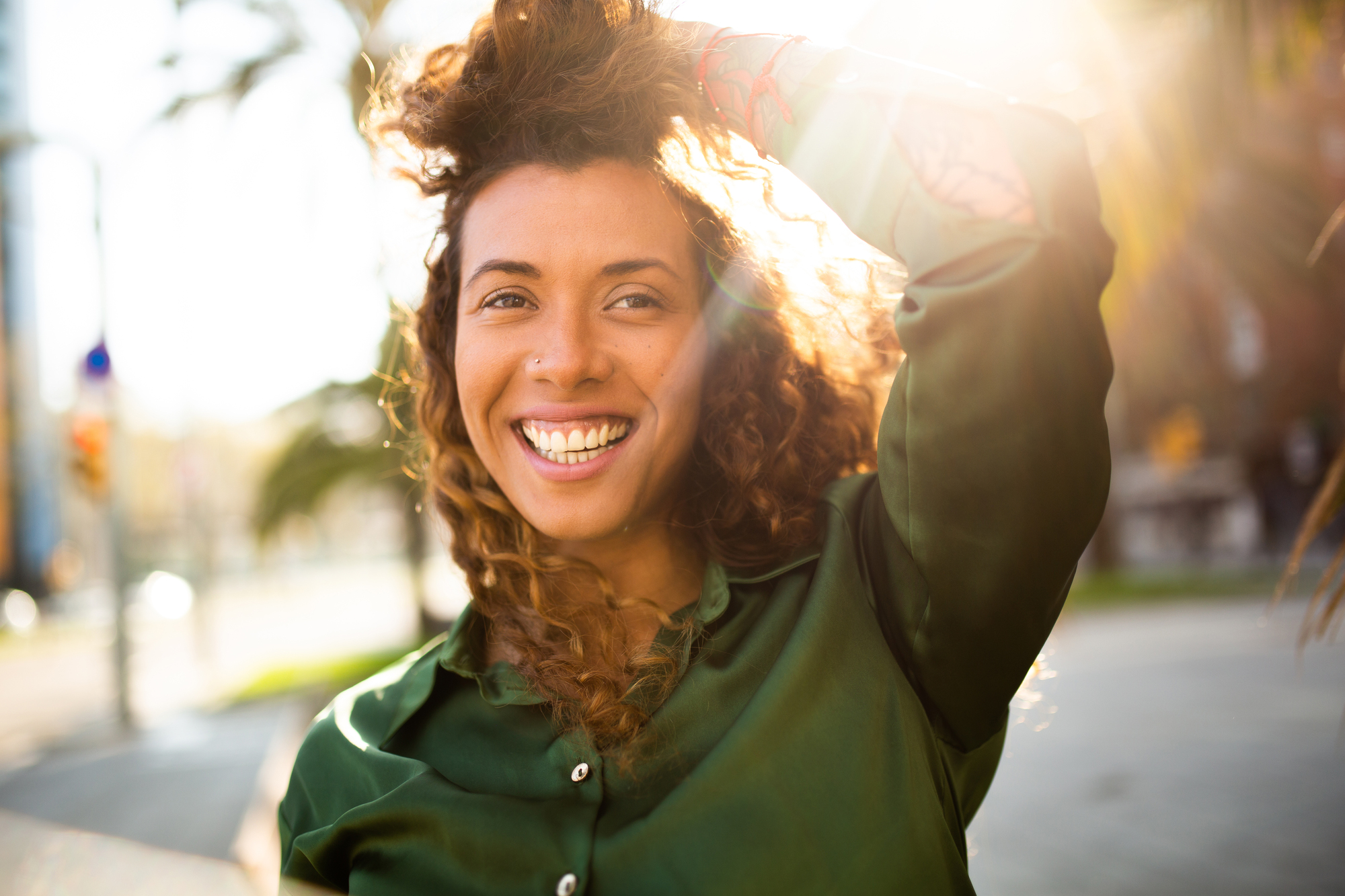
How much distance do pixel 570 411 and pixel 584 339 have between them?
0.12 m

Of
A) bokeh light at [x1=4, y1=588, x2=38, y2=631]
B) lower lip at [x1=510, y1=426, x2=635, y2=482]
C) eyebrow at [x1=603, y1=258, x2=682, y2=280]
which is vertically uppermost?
eyebrow at [x1=603, y1=258, x2=682, y2=280]

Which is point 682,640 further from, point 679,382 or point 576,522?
point 679,382

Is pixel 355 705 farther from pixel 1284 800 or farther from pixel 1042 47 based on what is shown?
pixel 1284 800

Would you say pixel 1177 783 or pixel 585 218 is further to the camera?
pixel 1177 783

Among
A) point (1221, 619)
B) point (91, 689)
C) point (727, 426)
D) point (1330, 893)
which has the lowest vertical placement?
point (91, 689)

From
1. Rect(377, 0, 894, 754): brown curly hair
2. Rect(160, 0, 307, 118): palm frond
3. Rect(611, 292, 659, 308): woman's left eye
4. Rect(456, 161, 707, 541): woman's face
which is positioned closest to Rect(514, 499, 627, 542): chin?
Rect(456, 161, 707, 541): woman's face

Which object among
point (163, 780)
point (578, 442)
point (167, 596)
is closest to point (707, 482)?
point (578, 442)

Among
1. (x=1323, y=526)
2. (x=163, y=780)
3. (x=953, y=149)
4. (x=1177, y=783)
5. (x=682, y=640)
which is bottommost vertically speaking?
(x=163, y=780)

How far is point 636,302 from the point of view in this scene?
1.55 m

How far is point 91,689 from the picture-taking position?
12656mm

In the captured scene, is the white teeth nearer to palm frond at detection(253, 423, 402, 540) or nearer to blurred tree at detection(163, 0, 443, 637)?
blurred tree at detection(163, 0, 443, 637)

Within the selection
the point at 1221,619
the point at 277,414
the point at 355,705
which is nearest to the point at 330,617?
the point at 277,414

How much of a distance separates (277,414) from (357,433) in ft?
3.01

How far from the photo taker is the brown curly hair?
1.55 metres
